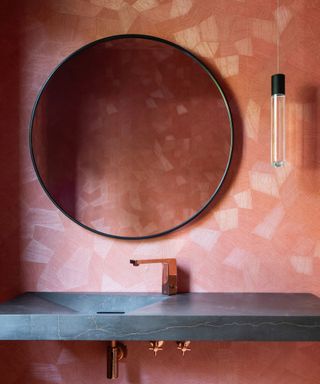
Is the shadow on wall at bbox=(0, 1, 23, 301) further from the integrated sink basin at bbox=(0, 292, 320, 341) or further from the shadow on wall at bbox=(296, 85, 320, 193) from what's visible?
the shadow on wall at bbox=(296, 85, 320, 193)

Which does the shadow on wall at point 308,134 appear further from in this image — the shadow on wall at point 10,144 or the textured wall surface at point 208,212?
the shadow on wall at point 10,144

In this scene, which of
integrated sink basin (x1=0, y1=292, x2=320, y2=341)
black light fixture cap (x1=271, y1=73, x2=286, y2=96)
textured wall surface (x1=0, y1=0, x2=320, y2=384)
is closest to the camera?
integrated sink basin (x1=0, y1=292, x2=320, y2=341)

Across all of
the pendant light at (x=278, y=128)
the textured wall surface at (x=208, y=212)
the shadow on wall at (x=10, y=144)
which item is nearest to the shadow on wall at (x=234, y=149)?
the textured wall surface at (x=208, y=212)

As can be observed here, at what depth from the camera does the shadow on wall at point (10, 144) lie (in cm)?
203

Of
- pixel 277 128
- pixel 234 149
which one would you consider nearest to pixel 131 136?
pixel 234 149

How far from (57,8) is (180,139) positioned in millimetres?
819

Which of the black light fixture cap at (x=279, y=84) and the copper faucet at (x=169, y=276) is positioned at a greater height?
the black light fixture cap at (x=279, y=84)

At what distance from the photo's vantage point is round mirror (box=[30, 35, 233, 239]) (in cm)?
200

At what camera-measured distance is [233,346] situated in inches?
78.4

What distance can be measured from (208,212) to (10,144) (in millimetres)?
940

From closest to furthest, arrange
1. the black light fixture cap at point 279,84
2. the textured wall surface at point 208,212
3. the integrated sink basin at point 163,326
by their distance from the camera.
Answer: the integrated sink basin at point 163,326 → the black light fixture cap at point 279,84 → the textured wall surface at point 208,212

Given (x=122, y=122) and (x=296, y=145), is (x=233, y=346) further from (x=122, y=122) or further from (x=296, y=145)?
(x=122, y=122)

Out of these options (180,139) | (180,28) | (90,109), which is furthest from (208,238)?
(180,28)

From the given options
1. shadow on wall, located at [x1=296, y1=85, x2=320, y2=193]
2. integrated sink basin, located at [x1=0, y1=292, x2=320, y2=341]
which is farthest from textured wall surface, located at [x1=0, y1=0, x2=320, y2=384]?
integrated sink basin, located at [x1=0, y1=292, x2=320, y2=341]
